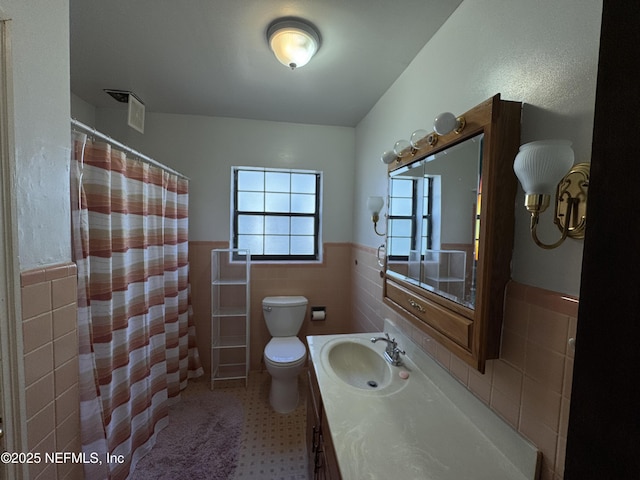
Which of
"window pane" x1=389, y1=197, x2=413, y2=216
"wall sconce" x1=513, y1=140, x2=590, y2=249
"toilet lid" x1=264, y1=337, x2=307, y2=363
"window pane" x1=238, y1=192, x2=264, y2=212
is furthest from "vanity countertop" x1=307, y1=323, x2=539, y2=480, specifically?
"window pane" x1=238, y1=192, x2=264, y2=212

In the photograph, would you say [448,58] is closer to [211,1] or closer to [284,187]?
[211,1]

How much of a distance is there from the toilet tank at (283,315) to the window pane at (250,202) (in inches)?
36.2

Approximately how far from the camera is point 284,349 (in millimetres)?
2152

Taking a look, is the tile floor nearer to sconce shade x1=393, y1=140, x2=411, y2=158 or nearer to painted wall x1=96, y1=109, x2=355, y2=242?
painted wall x1=96, y1=109, x2=355, y2=242

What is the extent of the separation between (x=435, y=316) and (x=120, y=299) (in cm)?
161

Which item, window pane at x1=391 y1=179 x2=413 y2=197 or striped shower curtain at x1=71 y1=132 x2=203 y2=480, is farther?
window pane at x1=391 y1=179 x2=413 y2=197

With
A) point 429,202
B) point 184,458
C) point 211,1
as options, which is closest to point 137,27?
point 211,1

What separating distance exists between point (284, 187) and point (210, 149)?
2.52 ft

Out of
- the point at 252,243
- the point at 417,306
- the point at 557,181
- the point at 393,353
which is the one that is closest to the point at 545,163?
the point at 557,181

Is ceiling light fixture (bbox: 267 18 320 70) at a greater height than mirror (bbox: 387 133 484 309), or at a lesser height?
greater

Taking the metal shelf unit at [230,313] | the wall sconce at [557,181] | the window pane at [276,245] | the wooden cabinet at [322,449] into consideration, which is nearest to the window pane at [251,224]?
the window pane at [276,245]

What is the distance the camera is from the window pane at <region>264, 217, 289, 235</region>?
8.86 ft

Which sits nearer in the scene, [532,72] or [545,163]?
[545,163]

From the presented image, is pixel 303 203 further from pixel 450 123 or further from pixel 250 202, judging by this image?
pixel 450 123
